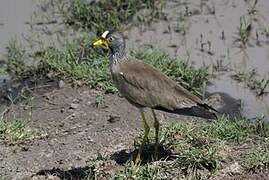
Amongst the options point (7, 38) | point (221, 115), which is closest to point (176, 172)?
point (221, 115)

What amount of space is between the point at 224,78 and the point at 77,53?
1483mm

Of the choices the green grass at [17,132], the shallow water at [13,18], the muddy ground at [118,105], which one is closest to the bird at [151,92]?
the muddy ground at [118,105]

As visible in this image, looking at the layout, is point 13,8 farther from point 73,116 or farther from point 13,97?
point 73,116

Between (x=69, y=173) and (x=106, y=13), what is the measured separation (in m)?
2.86

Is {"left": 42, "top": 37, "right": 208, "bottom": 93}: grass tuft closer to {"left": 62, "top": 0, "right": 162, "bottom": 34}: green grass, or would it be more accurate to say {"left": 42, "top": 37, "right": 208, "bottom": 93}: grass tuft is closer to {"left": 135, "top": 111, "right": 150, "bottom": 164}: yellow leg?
{"left": 62, "top": 0, "right": 162, "bottom": 34}: green grass

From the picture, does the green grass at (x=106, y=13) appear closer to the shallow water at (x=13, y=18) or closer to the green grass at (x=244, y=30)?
the shallow water at (x=13, y=18)

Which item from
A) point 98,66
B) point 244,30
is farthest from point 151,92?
point 244,30

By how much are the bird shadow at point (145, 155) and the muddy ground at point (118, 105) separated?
0.05ft

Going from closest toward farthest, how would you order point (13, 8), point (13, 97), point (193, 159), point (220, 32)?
point (193, 159) → point (13, 97) → point (220, 32) → point (13, 8)

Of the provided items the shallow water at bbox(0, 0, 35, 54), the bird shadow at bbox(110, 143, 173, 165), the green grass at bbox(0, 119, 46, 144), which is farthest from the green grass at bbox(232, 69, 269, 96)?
the shallow water at bbox(0, 0, 35, 54)

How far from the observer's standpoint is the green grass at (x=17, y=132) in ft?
19.8

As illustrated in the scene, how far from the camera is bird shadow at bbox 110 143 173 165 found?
18.3ft

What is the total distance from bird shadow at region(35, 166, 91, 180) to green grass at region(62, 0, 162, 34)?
2.52 metres

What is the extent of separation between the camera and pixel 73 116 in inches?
255
